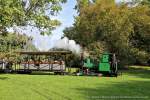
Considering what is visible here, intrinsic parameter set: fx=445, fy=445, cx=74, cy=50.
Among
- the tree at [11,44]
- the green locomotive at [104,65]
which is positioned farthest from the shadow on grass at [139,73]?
the tree at [11,44]

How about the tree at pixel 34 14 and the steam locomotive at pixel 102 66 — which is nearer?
the tree at pixel 34 14

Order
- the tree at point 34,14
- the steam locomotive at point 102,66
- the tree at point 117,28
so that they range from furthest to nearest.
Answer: the tree at point 117,28, the steam locomotive at point 102,66, the tree at point 34,14

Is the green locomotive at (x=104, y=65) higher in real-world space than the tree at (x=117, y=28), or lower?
lower

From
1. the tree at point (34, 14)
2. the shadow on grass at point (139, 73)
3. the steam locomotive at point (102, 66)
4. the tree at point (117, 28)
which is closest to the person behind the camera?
the tree at point (34, 14)

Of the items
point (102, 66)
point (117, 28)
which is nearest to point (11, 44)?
point (102, 66)

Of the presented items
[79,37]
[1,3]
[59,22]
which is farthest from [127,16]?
[1,3]

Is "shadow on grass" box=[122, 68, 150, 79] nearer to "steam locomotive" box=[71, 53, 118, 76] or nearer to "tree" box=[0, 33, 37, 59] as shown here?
"steam locomotive" box=[71, 53, 118, 76]

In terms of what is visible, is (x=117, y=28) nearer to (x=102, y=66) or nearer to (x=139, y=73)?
(x=139, y=73)

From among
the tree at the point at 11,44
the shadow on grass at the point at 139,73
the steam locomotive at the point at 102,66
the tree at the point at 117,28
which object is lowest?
the shadow on grass at the point at 139,73

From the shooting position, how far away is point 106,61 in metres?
41.0

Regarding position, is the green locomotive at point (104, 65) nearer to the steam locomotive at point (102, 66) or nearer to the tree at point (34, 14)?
the steam locomotive at point (102, 66)

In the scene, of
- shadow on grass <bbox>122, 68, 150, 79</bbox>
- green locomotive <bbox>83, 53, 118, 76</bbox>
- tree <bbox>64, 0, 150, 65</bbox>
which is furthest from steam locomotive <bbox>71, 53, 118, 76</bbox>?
tree <bbox>64, 0, 150, 65</bbox>

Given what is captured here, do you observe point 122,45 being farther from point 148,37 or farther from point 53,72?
point 53,72

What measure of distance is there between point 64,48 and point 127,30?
8561 millimetres
